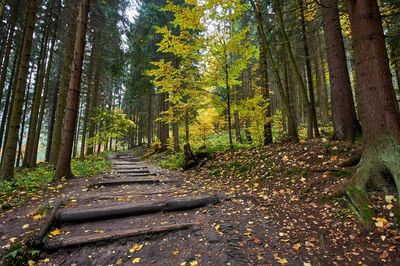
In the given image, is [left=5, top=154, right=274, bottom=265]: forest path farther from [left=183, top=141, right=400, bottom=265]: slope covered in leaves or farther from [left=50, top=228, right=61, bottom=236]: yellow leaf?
[left=183, top=141, right=400, bottom=265]: slope covered in leaves

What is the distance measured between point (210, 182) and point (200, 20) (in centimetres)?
567

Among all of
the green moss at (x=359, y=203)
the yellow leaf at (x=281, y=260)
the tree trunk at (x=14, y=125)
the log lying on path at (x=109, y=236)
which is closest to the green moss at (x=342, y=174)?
the green moss at (x=359, y=203)

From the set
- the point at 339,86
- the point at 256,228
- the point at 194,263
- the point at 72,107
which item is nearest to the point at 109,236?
the point at 194,263

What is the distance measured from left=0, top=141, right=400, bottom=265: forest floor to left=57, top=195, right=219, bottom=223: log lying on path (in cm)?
10

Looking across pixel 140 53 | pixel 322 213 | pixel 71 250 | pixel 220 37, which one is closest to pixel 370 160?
pixel 322 213

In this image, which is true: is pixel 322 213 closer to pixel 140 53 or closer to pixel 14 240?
pixel 14 240

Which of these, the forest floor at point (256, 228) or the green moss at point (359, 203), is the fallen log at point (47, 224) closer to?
the forest floor at point (256, 228)

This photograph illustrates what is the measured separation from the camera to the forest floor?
121 inches

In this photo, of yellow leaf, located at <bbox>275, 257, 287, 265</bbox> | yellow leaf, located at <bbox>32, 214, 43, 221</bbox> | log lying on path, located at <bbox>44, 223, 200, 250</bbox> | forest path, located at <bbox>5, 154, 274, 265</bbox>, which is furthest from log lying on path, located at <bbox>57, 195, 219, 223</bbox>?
yellow leaf, located at <bbox>275, 257, 287, 265</bbox>

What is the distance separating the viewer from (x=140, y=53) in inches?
546

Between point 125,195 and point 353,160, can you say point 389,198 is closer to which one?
point 353,160

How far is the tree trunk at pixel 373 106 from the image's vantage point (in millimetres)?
3658

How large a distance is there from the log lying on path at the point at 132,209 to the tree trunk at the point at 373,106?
269 centimetres

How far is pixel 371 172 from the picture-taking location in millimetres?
3771
